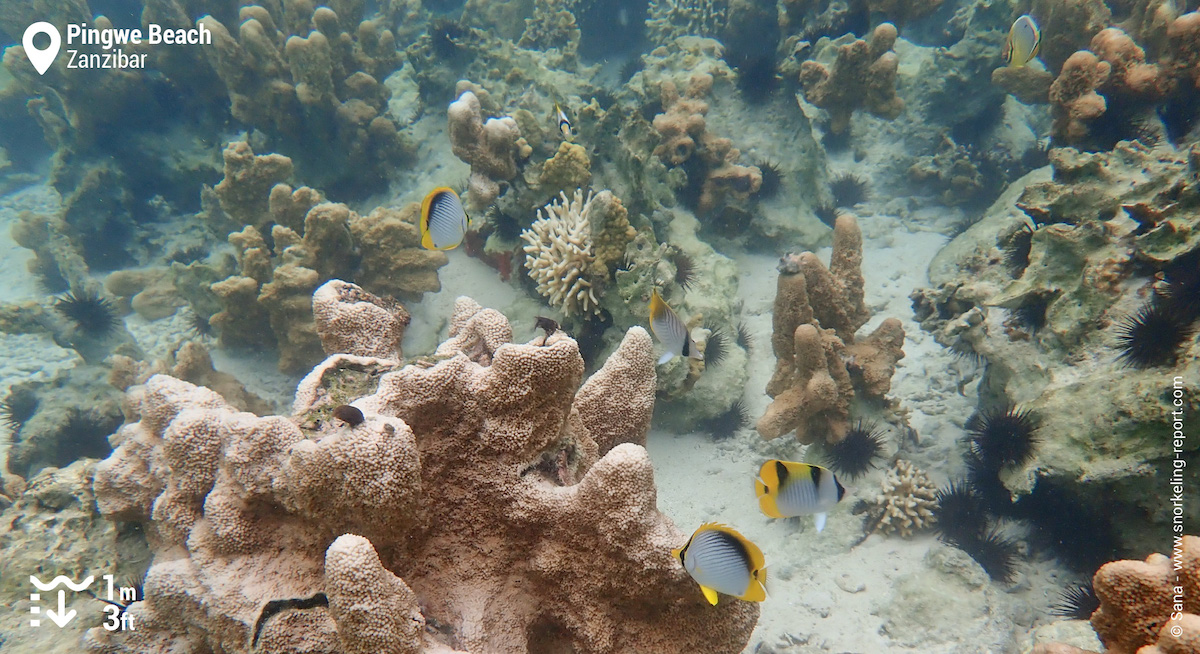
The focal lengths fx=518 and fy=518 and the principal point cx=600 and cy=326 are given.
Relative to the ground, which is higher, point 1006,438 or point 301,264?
point 301,264

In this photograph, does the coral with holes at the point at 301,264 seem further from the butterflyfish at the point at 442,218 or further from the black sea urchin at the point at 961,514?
the black sea urchin at the point at 961,514

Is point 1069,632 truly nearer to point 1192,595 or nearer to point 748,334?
point 1192,595

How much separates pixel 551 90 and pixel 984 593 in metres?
8.58

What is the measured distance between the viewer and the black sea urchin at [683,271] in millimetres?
5952

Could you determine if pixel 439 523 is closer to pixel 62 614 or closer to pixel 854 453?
pixel 62 614

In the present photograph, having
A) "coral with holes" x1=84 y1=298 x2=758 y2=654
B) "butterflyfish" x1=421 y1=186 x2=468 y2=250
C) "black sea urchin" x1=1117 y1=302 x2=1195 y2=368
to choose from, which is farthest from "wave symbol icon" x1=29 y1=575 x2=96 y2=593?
"black sea urchin" x1=1117 y1=302 x2=1195 y2=368

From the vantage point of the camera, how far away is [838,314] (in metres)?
4.83

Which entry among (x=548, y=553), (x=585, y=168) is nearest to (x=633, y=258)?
(x=585, y=168)

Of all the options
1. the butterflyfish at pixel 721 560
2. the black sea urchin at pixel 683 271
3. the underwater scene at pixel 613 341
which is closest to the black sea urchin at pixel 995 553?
the underwater scene at pixel 613 341

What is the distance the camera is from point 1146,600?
6.59 feet

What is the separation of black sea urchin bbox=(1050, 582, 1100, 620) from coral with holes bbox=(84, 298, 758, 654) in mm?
2597

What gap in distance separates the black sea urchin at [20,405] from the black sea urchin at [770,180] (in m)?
10.0

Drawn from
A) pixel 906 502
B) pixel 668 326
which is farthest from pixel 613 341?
pixel 906 502

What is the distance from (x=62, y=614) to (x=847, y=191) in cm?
1043
